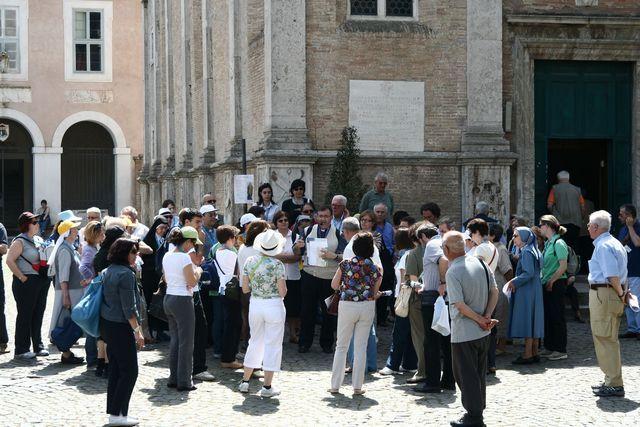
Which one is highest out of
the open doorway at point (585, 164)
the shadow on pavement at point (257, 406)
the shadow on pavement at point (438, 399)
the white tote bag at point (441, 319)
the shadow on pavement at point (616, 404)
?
the open doorway at point (585, 164)

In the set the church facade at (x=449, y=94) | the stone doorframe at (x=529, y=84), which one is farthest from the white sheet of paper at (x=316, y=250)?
the stone doorframe at (x=529, y=84)

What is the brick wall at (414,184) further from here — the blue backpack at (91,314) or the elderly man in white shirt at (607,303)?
the blue backpack at (91,314)

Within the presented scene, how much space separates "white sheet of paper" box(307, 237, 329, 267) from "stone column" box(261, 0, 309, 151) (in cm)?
→ 550

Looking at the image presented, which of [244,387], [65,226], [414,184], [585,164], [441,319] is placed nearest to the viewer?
[441,319]

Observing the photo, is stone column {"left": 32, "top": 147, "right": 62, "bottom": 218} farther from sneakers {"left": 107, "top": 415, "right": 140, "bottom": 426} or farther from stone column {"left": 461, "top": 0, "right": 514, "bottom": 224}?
sneakers {"left": 107, "top": 415, "right": 140, "bottom": 426}

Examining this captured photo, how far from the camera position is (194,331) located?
11.2 meters

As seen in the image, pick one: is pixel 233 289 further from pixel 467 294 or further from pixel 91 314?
pixel 467 294

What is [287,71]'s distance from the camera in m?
18.8

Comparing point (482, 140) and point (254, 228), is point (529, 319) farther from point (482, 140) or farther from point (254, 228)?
point (482, 140)

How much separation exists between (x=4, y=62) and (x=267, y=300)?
97.3 feet

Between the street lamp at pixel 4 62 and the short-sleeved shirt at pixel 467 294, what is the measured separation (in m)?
31.6

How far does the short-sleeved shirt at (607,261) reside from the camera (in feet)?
34.6

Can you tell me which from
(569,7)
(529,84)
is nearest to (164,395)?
(529,84)

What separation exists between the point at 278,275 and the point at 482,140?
9256 mm
